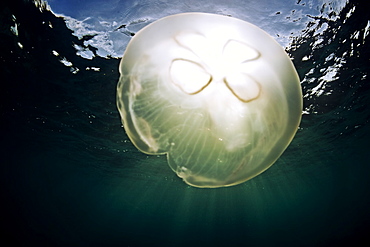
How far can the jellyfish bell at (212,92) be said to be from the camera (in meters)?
2.08

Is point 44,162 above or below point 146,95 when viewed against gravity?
above

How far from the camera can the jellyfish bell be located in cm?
208

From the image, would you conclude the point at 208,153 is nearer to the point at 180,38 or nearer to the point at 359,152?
the point at 180,38

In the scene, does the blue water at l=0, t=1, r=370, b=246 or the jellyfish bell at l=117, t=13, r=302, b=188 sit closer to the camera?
the jellyfish bell at l=117, t=13, r=302, b=188

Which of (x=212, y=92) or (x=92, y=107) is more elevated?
(x=92, y=107)

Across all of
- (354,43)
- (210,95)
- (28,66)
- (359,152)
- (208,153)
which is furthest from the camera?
(359,152)

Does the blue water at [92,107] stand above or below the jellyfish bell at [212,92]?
above

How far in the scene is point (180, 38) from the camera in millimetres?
2195

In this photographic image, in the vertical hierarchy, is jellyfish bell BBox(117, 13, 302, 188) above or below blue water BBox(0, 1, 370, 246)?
below

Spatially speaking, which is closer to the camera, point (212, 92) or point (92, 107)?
point (212, 92)

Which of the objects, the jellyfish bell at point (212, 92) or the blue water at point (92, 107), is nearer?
the jellyfish bell at point (212, 92)

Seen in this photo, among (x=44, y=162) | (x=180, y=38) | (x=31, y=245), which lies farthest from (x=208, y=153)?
(x=44, y=162)

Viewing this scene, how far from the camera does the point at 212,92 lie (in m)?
2.18

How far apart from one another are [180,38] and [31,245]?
2297 centimetres
